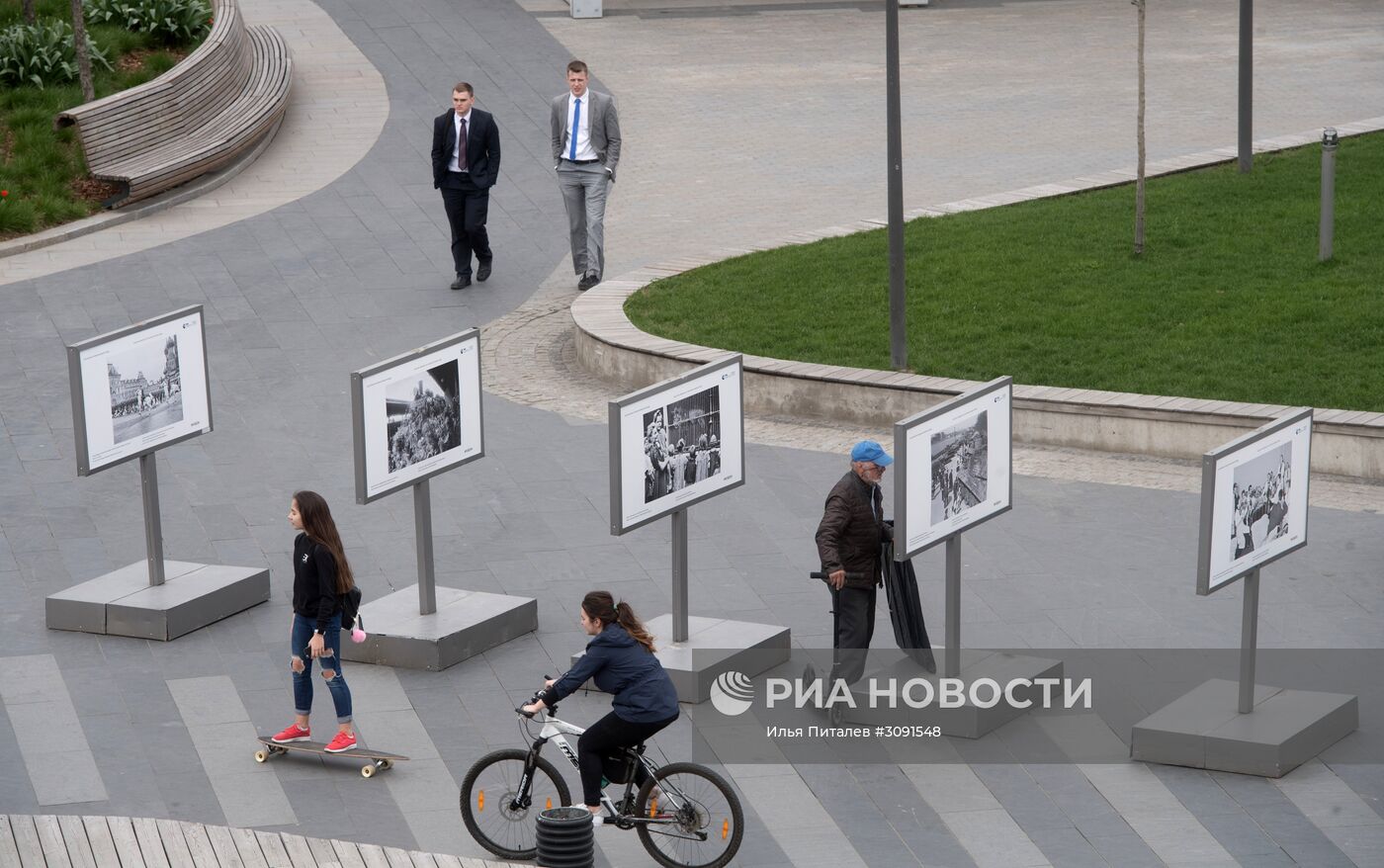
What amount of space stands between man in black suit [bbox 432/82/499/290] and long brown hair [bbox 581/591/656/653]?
881 cm

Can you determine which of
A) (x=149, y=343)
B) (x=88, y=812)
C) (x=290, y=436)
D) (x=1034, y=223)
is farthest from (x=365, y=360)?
(x=88, y=812)

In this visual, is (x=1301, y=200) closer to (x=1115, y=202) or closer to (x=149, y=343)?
(x=1115, y=202)

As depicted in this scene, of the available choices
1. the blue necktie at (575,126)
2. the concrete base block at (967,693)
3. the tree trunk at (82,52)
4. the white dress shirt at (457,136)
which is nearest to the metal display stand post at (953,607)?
the concrete base block at (967,693)

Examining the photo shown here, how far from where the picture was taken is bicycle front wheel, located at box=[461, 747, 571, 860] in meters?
9.04

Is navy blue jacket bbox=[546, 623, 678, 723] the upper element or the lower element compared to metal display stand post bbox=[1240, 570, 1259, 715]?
upper

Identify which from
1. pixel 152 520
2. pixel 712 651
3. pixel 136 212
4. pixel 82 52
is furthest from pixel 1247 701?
pixel 82 52

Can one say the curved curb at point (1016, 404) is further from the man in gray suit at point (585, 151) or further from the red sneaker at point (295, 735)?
the red sneaker at point (295, 735)

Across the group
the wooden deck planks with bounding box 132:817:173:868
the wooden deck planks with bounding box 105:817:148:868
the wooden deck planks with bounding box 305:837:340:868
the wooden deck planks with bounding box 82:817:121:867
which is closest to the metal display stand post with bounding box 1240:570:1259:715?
the wooden deck planks with bounding box 305:837:340:868

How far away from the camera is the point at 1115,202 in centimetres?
1845

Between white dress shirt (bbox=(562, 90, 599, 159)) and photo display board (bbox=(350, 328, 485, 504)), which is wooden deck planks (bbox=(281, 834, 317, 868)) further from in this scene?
white dress shirt (bbox=(562, 90, 599, 159))

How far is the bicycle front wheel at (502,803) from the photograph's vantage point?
29.7ft

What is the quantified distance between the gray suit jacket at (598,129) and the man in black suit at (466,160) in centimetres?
52

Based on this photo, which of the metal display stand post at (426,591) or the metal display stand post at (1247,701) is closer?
the metal display stand post at (1247,701)

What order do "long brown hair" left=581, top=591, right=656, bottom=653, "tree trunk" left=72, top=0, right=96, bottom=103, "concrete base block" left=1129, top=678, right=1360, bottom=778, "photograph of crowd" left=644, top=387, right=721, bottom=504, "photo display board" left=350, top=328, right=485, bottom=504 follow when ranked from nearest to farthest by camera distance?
1. "long brown hair" left=581, top=591, right=656, bottom=653
2. "concrete base block" left=1129, top=678, right=1360, bottom=778
3. "photograph of crowd" left=644, top=387, right=721, bottom=504
4. "photo display board" left=350, top=328, right=485, bottom=504
5. "tree trunk" left=72, top=0, right=96, bottom=103
